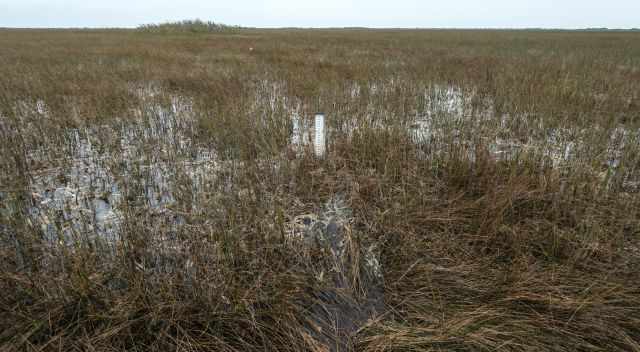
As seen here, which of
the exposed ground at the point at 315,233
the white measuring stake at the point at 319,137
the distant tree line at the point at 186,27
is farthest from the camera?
the distant tree line at the point at 186,27

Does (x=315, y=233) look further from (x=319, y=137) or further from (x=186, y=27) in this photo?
(x=186, y=27)

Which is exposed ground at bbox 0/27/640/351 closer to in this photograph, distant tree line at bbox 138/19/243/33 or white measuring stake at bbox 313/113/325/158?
white measuring stake at bbox 313/113/325/158

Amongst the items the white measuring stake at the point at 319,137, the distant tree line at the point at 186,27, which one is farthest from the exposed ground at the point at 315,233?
the distant tree line at the point at 186,27

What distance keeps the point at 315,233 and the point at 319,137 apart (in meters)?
2.30

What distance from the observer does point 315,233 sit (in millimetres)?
2346

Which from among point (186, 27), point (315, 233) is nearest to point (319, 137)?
point (315, 233)

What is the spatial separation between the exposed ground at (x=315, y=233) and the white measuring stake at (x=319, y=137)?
0.15 m

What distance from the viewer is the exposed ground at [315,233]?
1.54 meters

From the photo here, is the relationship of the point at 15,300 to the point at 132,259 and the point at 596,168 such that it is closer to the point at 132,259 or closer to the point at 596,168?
the point at 132,259

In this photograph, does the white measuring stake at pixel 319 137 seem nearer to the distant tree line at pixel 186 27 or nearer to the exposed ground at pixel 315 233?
the exposed ground at pixel 315 233

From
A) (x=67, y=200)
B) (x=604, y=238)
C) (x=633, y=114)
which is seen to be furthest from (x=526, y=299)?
(x=633, y=114)

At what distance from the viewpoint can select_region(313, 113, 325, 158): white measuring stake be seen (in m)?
3.90

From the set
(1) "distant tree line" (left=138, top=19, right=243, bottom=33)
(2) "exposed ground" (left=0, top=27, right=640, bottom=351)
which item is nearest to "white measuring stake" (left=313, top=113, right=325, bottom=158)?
(2) "exposed ground" (left=0, top=27, right=640, bottom=351)

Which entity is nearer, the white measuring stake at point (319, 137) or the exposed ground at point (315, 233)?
the exposed ground at point (315, 233)
